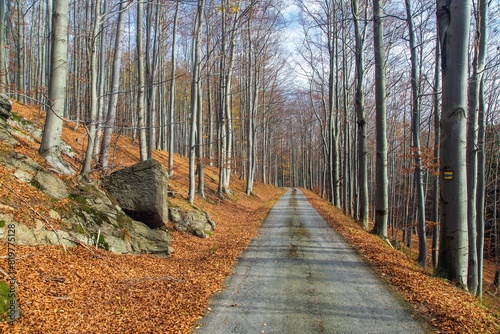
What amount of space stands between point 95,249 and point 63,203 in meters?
1.08

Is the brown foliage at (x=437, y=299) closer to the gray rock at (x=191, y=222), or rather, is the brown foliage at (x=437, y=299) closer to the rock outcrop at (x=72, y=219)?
the rock outcrop at (x=72, y=219)

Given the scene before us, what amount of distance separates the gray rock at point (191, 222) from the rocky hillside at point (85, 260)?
0.92 m

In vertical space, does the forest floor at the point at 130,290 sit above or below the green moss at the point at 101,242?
below

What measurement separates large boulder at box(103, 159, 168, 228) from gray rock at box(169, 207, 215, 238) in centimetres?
146

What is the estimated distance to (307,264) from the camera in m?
7.13

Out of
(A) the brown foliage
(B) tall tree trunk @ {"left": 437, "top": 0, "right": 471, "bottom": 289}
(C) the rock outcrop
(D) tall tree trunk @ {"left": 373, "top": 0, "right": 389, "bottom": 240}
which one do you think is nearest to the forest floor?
(A) the brown foliage

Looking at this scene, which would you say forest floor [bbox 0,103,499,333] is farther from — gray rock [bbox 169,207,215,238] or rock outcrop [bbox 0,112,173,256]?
gray rock [bbox 169,207,215,238]

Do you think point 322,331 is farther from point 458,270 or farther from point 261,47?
point 261,47

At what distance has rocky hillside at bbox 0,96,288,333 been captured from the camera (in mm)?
4066

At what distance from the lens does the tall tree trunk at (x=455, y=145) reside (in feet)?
19.2

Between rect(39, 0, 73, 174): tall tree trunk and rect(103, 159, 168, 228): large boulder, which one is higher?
rect(39, 0, 73, 174): tall tree trunk

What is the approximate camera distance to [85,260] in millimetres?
5715

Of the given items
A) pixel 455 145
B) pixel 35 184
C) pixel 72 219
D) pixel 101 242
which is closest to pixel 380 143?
pixel 455 145

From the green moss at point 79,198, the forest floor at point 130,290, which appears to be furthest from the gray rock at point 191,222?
the green moss at point 79,198
